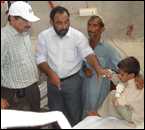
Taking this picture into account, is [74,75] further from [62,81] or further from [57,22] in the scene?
[57,22]

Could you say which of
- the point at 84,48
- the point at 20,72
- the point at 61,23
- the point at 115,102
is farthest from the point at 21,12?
the point at 115,102

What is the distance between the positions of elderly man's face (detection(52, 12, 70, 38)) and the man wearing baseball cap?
7.0 inches

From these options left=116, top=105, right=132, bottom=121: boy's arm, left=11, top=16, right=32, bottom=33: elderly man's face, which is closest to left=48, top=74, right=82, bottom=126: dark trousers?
left=11, top=16, right=32, bottom=33: elderly man's face

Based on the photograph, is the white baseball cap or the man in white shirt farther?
the man in white shirt

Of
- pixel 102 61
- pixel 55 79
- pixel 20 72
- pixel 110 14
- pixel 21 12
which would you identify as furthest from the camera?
pixel 110 14

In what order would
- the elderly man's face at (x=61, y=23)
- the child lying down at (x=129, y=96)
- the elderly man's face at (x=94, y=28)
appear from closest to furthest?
the child lying down at (x=129, y=96) → the elderly man's face at (x=61, y=23) → the elderly man's face at (x=94, y=28)

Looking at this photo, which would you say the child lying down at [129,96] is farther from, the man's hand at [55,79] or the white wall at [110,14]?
the white wall at [110,14]

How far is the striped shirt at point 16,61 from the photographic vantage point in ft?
9.13

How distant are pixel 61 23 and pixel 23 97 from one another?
0.68 m

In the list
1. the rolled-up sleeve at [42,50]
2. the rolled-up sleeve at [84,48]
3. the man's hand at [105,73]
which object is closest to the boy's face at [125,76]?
the man's hand at [105,73]

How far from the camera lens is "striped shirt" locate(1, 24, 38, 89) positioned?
2783 millimetres

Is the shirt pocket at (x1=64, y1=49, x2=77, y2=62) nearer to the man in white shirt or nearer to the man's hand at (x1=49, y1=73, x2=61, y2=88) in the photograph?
the man in white shirt

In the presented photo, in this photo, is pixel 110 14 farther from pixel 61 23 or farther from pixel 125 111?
pixel 125 111

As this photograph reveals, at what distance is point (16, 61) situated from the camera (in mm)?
2838
